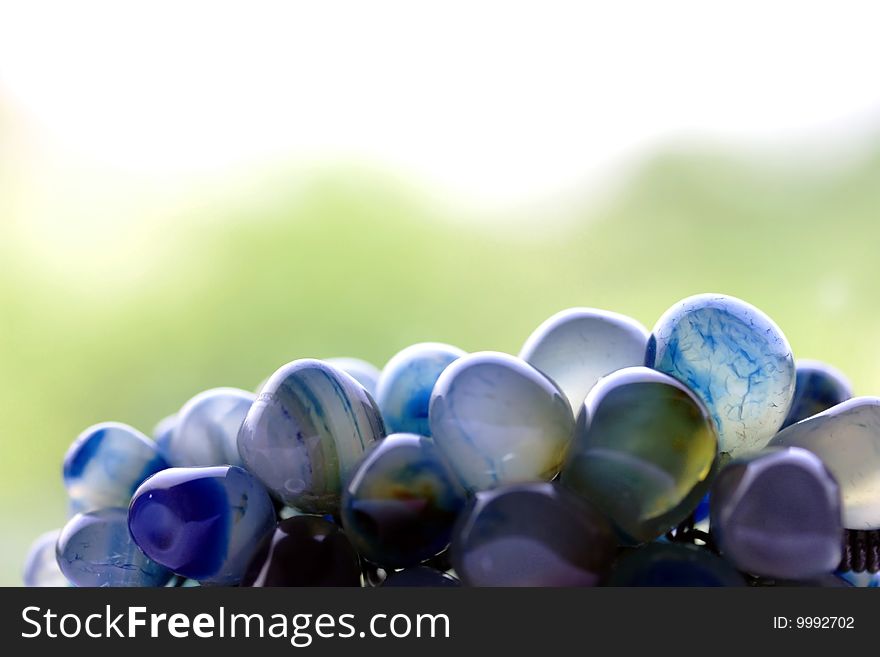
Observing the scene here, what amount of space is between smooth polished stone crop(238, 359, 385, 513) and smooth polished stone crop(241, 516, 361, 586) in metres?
0.02

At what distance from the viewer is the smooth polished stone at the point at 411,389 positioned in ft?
1.72

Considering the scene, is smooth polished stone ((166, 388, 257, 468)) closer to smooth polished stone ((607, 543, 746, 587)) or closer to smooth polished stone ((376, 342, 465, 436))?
smooth polished stone ((376, 342, 465, 436))

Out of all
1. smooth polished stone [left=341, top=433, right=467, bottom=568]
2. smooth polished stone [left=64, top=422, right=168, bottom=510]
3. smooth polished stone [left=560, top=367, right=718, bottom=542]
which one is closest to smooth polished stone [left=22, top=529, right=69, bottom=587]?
smooth polished stone [left=64, top=422, right=168, bottom=510]

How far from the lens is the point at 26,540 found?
1.78 m

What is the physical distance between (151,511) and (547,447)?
0.22 m

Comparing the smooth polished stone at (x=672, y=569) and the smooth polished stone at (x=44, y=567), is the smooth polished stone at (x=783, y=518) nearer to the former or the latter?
the smooth polished stone at (x=672, y=569)

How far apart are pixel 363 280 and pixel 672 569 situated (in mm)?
1807

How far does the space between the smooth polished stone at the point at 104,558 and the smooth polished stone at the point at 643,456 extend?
0.89 ft

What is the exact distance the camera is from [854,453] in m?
0.44

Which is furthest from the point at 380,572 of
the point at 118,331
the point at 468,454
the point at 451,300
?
the point at 118,331

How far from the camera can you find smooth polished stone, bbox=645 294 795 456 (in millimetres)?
→ 455

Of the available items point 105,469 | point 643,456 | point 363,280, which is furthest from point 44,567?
point 363,280

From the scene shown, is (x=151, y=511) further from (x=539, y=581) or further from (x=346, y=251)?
(x=346, y=251)

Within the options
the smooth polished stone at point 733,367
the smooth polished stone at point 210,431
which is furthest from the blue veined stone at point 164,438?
the smooth polished stone at point 733,367
